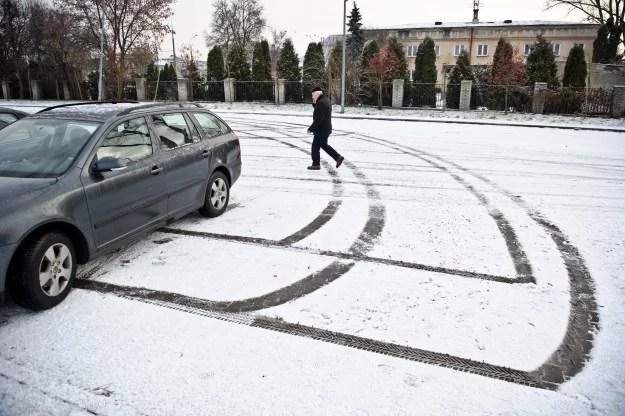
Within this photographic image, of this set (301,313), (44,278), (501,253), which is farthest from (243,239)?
(501,253)

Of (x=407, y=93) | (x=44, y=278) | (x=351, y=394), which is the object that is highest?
(x=407, y=93)

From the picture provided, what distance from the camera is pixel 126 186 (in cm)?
439

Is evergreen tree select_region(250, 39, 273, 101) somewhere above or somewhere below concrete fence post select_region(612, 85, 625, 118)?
above

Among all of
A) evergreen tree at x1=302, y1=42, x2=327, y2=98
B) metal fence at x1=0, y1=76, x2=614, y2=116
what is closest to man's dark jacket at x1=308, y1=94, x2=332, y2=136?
metal fence at x1=0, y1=76, x2=614, y2=116

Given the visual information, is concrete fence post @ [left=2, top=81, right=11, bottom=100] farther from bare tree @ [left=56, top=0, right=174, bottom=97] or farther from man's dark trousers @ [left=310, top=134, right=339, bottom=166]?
man's dark trousers @ [left=310, top=134, right=339, bottom=166]

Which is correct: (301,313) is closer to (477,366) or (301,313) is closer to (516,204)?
(477,366)

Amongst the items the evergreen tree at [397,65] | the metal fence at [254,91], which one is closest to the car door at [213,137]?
the evergreen tree at [397,65]

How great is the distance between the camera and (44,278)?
3.62 metres

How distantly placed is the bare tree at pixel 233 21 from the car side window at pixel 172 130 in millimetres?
59915

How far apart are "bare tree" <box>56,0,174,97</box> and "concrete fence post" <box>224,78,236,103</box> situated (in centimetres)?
930

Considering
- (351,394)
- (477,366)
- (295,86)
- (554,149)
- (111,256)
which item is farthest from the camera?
(295,86)

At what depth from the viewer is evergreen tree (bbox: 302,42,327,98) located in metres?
32.9

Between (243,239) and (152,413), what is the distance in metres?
2.94

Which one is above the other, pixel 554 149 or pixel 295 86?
pixel 295 86
